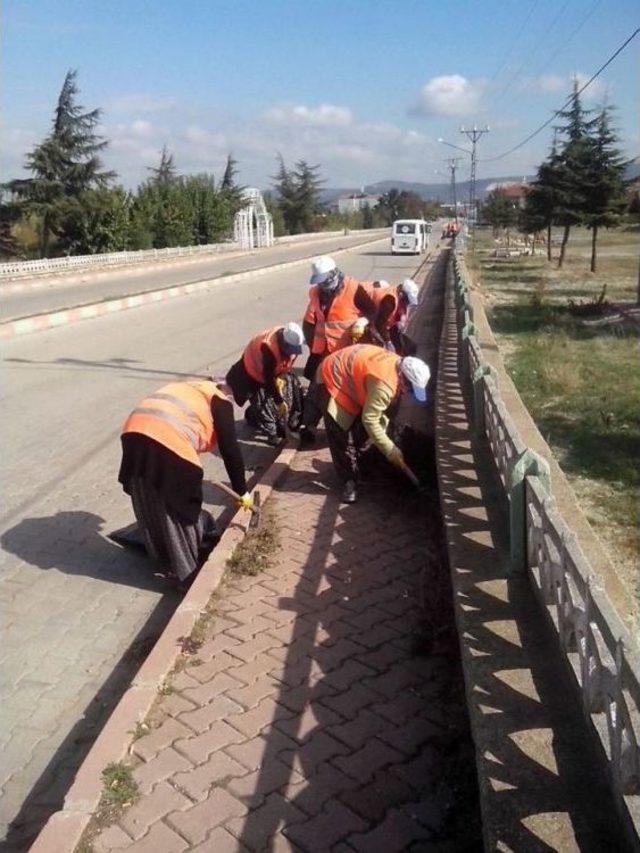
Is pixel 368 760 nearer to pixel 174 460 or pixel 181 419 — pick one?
pixel 174 460

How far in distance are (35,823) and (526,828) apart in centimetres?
166

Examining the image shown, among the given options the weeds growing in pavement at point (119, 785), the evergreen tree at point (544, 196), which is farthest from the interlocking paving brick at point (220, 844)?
the evergreen tree at point (544, 196)

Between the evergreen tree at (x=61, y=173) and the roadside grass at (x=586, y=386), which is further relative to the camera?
the evergreen tree at (x=61, y=173)

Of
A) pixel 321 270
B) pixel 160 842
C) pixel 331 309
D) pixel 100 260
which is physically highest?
pixel 321 270

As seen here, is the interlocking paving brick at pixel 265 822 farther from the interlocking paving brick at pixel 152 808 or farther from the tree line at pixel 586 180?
the tree line at pixel 586 180

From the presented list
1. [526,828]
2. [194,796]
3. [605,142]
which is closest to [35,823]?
[194,796]

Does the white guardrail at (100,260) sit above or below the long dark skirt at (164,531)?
above

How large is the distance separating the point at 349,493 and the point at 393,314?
2957mm

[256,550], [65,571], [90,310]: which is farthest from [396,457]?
[90,310]

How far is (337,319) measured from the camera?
23.1ft

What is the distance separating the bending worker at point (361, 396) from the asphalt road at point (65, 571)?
0.97 m

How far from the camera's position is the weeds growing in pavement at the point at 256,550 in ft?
14.4

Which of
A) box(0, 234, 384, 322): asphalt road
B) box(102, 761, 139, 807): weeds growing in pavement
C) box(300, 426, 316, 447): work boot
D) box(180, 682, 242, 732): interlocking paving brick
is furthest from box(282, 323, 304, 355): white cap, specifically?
box(0, 234, 384, 322): asphalt road

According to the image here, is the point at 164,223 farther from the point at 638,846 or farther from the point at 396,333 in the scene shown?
the point at 638,846
